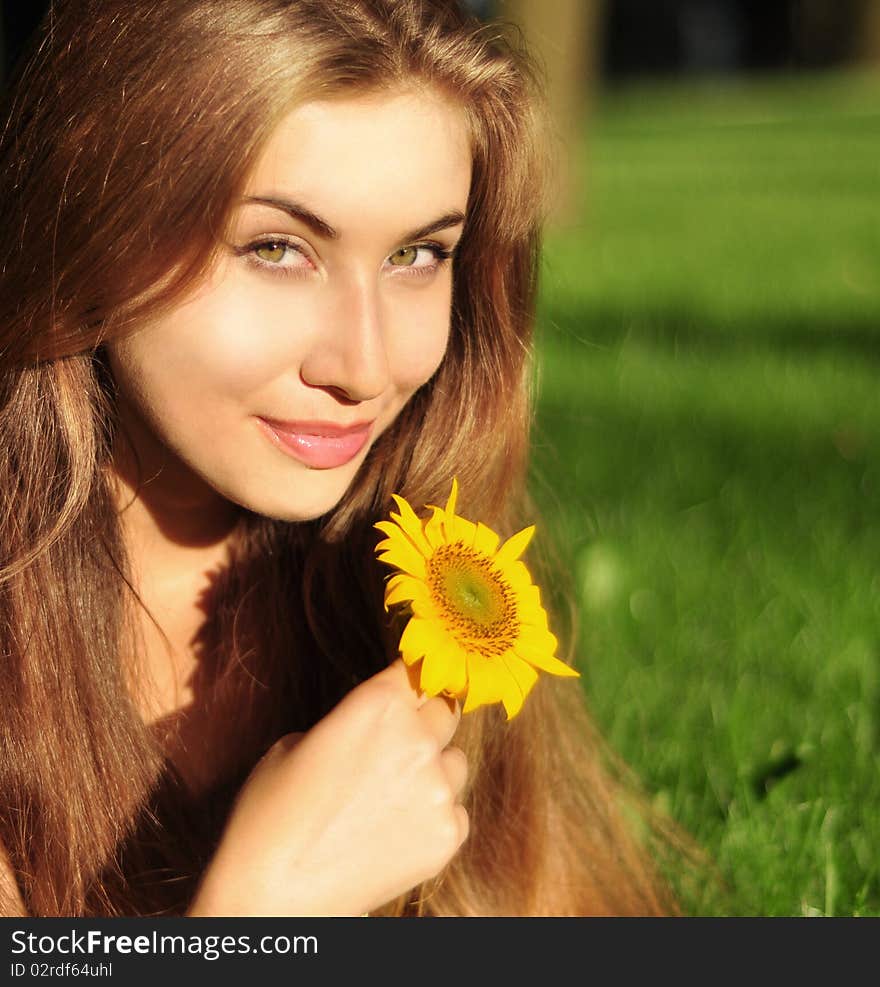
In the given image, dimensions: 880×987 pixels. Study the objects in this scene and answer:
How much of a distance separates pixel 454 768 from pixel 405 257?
68 centimetres

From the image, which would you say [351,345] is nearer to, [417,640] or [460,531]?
[460,531]

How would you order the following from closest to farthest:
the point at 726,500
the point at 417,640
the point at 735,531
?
1. the point at 417,640
2. the point at 735,531
3. the point at 726,500

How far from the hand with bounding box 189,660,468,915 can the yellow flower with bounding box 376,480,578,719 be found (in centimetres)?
8

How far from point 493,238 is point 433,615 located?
0.75m

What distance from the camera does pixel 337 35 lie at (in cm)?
179

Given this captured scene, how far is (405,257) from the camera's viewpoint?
1903 millimetres

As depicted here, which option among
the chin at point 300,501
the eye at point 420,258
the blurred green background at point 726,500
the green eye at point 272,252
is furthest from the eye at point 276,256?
the blurred green background at point 726,500

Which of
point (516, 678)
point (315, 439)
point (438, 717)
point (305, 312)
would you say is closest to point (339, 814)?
point (438, 717)

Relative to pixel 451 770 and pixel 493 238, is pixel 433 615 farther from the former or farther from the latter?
pixel 493 238

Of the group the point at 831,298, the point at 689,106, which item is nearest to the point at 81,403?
the point at 831,298

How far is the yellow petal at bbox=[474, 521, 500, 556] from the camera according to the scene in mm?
1680

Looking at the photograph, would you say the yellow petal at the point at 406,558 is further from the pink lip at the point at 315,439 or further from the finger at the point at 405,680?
the pink lip at the point at 315,439

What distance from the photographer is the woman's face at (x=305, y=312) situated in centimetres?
174

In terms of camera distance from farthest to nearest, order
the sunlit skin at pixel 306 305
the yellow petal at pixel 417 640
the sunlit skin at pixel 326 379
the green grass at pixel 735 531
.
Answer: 1. the green grass at pixel 735 531
2. the sunlit skin at pixel 306 305
3. the sunlit skin at pixel 326 379
4. the yellow petal at pixel 417 640
